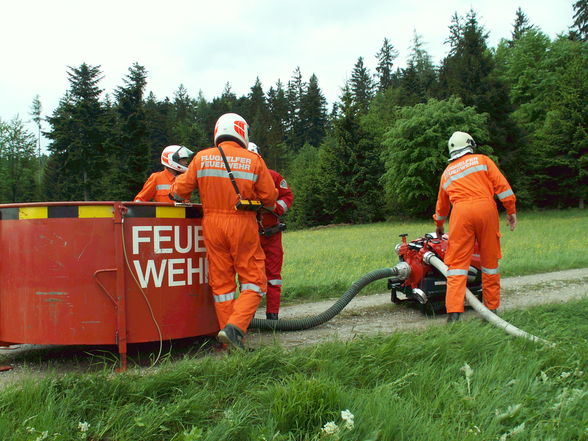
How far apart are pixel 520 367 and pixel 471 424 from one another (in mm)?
972

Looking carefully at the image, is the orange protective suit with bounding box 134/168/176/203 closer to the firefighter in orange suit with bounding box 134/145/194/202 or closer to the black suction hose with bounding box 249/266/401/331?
the firefighter in orange suit with bounding box 134/145/194/202

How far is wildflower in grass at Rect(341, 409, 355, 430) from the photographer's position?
252cm

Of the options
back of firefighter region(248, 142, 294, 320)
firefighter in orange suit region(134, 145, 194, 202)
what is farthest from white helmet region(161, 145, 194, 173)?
back of firefighter region(248, 142, 294, 320)

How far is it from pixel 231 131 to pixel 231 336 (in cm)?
192

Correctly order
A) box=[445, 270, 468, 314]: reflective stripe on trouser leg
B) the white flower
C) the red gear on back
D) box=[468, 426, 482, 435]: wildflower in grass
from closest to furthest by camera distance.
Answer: the white flower → box=[468, 426, 482, 435]: wildflower in grass → box=[445, 270, 468, 314]: reflective stripe on trouser leg → the red gear on back

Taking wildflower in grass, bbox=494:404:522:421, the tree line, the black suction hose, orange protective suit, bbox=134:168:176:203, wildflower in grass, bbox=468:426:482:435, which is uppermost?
the tree line

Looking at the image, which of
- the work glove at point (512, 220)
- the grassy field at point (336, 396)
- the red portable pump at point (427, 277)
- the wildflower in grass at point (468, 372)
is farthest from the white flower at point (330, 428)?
the work glove at point (512, 220)

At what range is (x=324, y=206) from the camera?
4359 cm

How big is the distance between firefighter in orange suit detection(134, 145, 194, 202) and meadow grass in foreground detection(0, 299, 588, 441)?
3.84 meters

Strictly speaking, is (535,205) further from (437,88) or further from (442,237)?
(442,237)

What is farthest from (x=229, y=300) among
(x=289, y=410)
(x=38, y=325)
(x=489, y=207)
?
(x=489, y=207)

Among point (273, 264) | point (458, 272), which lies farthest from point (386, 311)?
point (273, 264)

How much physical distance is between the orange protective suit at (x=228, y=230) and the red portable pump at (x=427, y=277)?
238 centimetres

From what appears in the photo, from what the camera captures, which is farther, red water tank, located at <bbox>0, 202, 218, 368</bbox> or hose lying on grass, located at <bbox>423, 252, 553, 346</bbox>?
hose lying on grass, located at <bbox>423, 252, 553, 346</bbox>
